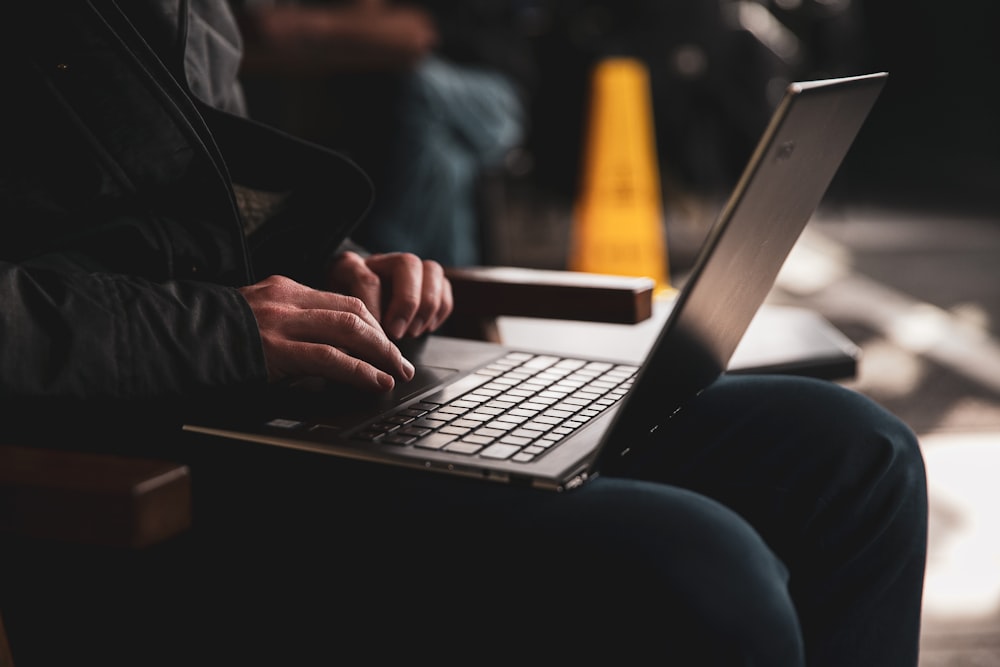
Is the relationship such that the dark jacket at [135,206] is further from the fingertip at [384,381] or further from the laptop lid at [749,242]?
the laptop lid at [749,242]

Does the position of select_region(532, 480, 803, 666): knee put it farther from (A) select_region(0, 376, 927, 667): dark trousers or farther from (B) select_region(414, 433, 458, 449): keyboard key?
(B) select_region(414, 433, 458, 449): keyboard key

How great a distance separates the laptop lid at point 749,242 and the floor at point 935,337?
46cm

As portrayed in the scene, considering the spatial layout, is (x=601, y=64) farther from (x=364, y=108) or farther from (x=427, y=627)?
(x=427, y=627)

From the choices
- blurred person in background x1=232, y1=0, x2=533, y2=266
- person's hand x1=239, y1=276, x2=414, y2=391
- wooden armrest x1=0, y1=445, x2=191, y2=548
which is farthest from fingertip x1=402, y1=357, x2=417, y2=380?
blurred person in background x1=232, y1=0, x2=533, y2=266

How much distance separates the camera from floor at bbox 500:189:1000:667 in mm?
1577

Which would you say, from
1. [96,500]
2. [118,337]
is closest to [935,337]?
[118,337]

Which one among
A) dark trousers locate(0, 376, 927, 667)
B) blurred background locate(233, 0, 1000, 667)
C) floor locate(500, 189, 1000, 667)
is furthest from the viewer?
blurred background locate(233, 0, 1000, 667)

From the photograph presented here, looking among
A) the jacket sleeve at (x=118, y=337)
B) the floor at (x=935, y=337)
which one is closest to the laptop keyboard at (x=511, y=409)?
the jacket sleeve at (x=118, y=337)

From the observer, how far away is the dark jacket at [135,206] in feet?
2.18

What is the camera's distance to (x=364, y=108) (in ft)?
8.17

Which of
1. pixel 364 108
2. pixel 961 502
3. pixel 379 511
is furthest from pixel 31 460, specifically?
pixel 364 108

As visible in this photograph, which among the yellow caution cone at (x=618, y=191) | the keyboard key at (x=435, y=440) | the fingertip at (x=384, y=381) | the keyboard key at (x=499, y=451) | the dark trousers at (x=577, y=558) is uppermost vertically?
the fingertip at (x=384, y=381)

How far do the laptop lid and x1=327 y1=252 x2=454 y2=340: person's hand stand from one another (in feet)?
0.85

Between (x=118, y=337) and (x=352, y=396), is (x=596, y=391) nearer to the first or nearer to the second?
(x=352, y=396)
